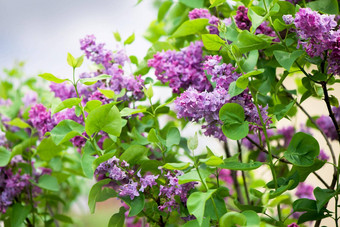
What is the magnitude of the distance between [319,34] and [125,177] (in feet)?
1.06

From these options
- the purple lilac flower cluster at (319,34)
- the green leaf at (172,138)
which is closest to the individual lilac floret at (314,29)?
the purple lilac flower cluster at (319,34)

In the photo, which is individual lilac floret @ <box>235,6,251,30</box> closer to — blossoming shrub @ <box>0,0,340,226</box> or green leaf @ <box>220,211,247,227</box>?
blossoming shrub @ <box>0,0,340,226</box>

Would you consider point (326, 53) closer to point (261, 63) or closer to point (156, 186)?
point (261, 63)

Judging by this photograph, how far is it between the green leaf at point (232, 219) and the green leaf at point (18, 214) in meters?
0.47

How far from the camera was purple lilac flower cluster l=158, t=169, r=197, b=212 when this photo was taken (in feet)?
1.76

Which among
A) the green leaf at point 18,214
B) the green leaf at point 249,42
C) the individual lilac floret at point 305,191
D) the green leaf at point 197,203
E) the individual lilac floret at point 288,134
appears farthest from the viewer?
the individual lilac floret at point 305,191

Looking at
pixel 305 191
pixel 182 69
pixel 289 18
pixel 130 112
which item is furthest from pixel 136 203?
pixel 305 191

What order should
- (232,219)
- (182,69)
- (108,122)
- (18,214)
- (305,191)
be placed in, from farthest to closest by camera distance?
(305,191) < (18,214) < (182,69) < (108,122) < (232,219)

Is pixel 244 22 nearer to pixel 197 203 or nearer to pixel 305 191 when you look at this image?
pixel 197 203

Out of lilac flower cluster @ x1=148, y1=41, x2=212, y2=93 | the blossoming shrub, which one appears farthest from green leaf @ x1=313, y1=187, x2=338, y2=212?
lilac flower cluster @ x1=148, y1=41, x2=212, y2=93

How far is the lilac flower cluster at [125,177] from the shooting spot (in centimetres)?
54

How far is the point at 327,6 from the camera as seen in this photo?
1.87ft

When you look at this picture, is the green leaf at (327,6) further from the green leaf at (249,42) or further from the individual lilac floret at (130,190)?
the individual lilac floret at (130,190)

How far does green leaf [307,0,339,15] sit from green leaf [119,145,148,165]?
Answer: 0.32 metres
